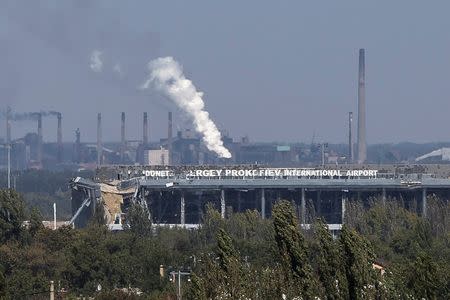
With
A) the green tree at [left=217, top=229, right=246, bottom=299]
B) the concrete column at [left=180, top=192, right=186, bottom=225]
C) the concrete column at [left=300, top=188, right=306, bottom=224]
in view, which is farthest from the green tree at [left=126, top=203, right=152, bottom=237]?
the green tree at [left=217, top=229, right=246, bottom=299]

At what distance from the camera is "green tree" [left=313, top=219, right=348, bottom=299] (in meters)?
53.9

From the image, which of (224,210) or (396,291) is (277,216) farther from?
(224,210)

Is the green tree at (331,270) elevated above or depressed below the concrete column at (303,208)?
above

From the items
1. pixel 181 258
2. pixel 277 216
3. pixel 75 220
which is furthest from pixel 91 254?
pixel 75 220

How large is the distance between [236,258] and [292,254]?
5.53 ft

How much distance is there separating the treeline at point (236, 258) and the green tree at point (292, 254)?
0.14 feet

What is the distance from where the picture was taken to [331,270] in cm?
5497

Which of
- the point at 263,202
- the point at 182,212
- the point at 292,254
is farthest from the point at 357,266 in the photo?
the point at 263,202

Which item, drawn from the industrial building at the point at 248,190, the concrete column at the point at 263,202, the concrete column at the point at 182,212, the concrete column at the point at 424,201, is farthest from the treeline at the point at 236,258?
the concrete column at the point at 182,212

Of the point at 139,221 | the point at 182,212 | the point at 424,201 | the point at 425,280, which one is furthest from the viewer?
the point at 182,212

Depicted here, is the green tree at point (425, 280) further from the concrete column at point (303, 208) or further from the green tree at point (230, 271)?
the concrete column at point (303, 208)

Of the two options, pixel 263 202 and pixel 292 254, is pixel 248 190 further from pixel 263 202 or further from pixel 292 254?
pixel 292 254

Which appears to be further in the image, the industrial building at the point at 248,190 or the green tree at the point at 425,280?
the industrial building at the point at 248,190

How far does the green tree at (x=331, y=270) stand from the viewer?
53906 millimetres
